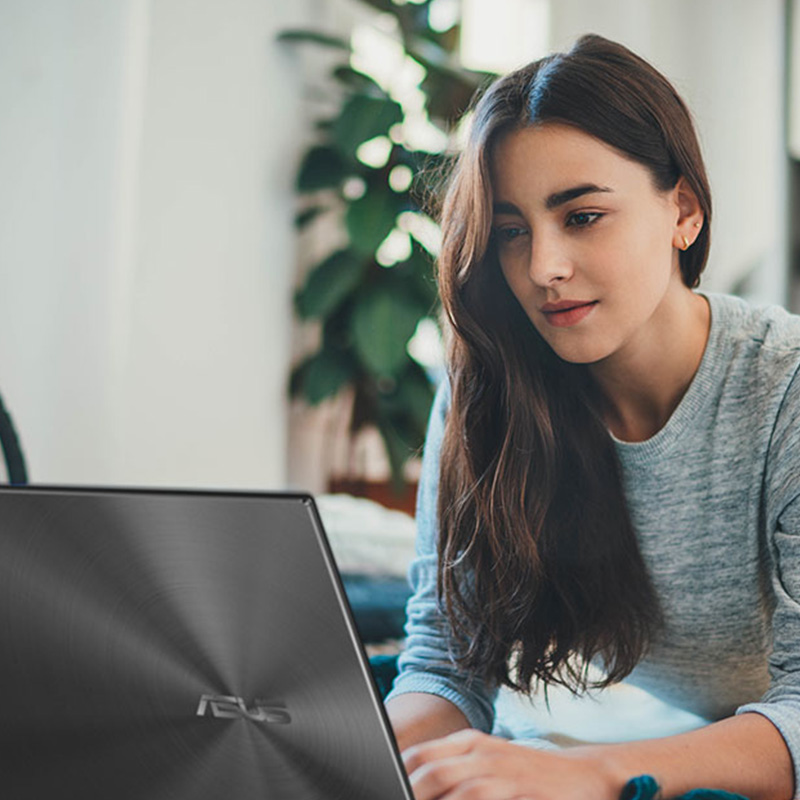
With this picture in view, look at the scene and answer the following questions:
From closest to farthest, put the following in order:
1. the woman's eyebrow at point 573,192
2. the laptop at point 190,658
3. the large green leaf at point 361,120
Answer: the laptop at point 190,658 < the woman's eyebrow at point 573,192 < the large green leaf at point 361,120

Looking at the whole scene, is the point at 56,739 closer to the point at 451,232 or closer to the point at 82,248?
the point at 451,232

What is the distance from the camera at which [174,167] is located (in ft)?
8.80

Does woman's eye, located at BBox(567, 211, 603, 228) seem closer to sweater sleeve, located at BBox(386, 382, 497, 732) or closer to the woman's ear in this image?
the woman's ear

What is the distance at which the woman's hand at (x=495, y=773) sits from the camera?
0.58 m

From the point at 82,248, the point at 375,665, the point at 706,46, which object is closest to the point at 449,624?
the point at 375,665

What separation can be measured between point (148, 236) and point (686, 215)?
190cm

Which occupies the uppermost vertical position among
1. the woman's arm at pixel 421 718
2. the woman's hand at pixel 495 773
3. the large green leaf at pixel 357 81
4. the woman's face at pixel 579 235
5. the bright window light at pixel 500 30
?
the bright window light at pixel 500 30

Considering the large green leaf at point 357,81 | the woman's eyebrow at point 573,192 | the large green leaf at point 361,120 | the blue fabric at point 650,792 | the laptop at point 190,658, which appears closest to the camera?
the laptop at point 190,658

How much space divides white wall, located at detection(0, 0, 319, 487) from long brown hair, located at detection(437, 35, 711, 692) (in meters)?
1.46

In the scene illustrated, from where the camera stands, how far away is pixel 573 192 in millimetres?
830

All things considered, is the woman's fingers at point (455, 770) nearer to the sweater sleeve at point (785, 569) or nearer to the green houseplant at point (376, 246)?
the sweater sleeve at point (785, 569)

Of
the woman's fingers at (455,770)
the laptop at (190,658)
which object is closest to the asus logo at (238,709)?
the laptop at (190,658)

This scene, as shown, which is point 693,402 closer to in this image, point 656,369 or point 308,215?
point 656,369

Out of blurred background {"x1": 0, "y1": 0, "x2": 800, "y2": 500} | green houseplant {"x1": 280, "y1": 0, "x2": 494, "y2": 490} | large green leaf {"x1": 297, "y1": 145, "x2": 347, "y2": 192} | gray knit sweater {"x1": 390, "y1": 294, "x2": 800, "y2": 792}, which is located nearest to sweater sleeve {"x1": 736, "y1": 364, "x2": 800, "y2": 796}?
gray knit sweater {"x1": 390, "y1": 294, "x2": 800, "y2": 792}
